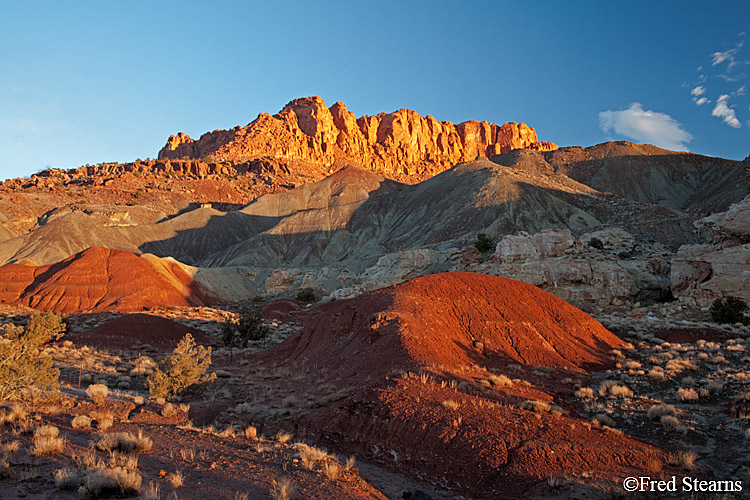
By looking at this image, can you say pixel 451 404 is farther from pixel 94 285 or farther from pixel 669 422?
pixel 94 285

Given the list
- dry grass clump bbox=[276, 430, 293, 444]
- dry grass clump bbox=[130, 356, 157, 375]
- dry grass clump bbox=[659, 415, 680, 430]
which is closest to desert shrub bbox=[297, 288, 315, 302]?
dry grass clump bbox=[130, 356, 157, 375]

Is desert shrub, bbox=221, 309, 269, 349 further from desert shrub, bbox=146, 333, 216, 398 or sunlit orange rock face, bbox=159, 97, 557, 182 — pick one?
sunlit orange rock face, bbox=159, 97, 557, 182

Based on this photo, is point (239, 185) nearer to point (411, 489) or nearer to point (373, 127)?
point (373, 127)

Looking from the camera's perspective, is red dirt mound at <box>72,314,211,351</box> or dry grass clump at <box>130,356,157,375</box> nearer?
dry grass clump at <box>130,356,157,375</box>

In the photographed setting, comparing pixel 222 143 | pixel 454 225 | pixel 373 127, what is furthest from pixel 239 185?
pixel 454 225

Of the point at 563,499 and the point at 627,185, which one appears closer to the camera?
the point at 563,499

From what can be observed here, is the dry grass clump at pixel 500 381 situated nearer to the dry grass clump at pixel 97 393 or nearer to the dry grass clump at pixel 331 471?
the dry grass clump at pixel 331 471

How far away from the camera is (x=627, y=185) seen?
341 ft

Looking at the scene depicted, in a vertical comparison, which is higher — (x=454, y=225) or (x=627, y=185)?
(x=627, y=185)

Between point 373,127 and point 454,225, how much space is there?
3912 inches

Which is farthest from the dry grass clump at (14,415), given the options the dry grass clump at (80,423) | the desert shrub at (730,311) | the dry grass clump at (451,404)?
the desert shrub at (730,311)

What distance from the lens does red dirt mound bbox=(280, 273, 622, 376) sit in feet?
47.7

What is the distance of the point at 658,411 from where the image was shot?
33.3 ft

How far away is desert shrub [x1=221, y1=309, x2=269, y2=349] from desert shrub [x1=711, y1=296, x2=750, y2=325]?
2765 cm
